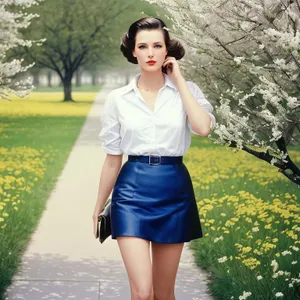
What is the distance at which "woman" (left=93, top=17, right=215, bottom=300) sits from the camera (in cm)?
365

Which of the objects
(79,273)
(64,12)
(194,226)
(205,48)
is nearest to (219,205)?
(79,273)

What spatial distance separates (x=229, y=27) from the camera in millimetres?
4812

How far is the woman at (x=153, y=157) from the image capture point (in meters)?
3.65

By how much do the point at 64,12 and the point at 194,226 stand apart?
1423 inches

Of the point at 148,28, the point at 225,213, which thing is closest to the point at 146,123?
the point at 148,28

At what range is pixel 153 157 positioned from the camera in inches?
146

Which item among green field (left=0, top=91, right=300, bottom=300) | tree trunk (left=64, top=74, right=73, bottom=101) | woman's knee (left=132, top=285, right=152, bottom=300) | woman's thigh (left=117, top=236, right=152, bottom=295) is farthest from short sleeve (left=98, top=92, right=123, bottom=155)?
tree trunk (left=64, top=74, right=73, bottom=101)

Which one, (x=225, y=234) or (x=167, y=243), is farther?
(x=225, y=234)

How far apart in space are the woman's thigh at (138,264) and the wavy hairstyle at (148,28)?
107 cm

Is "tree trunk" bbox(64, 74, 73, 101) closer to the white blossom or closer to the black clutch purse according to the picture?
the white blossom

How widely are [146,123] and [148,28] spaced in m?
0.52

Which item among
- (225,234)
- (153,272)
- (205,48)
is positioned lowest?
(225,234)

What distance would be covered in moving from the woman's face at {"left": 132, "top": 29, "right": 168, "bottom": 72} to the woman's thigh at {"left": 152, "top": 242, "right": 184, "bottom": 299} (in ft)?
3.20

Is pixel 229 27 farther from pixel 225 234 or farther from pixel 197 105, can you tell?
pixel 225 234
